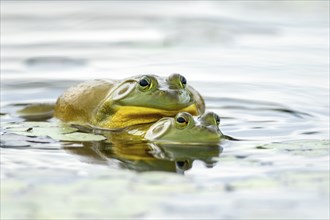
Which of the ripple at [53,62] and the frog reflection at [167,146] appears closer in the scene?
the frog reflection at [167,146]

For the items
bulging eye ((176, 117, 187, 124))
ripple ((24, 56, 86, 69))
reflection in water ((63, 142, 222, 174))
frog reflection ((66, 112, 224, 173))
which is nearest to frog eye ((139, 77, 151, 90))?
frog reflection ((66, 112, 224, 173))

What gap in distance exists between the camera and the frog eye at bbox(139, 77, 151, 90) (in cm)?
833

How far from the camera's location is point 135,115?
8547 millimetres

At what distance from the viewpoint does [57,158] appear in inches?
284

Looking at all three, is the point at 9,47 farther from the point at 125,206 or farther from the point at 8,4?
the point at 125,206

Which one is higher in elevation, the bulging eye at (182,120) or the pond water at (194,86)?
the bulging eye at (182,120)

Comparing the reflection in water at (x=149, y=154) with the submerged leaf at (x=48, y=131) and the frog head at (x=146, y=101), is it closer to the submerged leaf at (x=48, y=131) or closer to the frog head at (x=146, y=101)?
→ the submerged leaf at (x=48, y=131)

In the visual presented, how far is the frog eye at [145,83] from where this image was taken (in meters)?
8.33

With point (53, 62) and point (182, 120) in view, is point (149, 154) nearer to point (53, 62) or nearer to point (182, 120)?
point (182, 120)

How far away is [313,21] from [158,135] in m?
6.38

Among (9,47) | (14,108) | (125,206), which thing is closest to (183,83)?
(14,108)

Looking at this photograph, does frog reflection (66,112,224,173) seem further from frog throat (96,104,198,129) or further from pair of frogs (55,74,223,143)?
frog throat (96,104,198,129)

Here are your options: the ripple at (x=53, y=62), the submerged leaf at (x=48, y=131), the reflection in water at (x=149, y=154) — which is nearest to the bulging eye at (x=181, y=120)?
the reflection in water at (x=149, y=154)

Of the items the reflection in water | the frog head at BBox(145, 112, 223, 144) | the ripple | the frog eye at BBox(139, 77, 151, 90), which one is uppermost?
the frog eye at BBox(139, 77, 151, 90)
